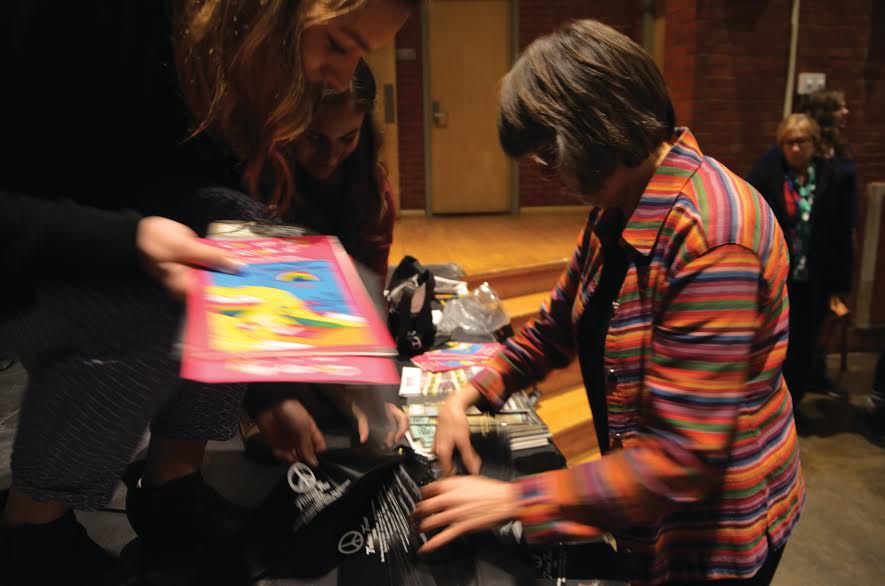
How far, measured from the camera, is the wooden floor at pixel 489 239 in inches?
155

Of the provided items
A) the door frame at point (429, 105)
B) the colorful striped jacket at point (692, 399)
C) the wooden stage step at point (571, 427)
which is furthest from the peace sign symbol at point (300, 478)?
the door frame at point (429, 105)

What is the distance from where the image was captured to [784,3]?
3.67 metres

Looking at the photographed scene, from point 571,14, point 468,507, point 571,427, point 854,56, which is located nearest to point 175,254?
point 468,507

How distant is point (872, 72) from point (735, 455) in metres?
4.05

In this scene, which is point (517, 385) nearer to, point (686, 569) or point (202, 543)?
point (686, 569)

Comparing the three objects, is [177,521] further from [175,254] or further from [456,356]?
[456,356]

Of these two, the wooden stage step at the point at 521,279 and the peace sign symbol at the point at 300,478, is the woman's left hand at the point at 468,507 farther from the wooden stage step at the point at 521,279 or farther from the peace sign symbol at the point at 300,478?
the wooden stage step at the point at 521,279

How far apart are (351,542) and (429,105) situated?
5.55m

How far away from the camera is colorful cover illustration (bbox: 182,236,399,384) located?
0.52 metres

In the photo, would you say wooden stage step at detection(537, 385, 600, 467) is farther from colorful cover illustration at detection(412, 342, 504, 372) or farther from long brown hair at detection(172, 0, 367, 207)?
long brown hair at detection(172, 0, 367, 207)

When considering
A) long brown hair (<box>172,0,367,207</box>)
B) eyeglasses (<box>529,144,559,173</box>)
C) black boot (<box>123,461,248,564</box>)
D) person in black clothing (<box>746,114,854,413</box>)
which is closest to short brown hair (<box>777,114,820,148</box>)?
person in black clothing (<box>746,114,854,413</box>)

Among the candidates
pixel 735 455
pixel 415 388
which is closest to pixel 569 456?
pixel 415 388

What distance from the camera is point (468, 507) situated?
2.49ft

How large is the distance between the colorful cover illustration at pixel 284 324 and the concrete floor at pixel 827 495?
0.69 meters
